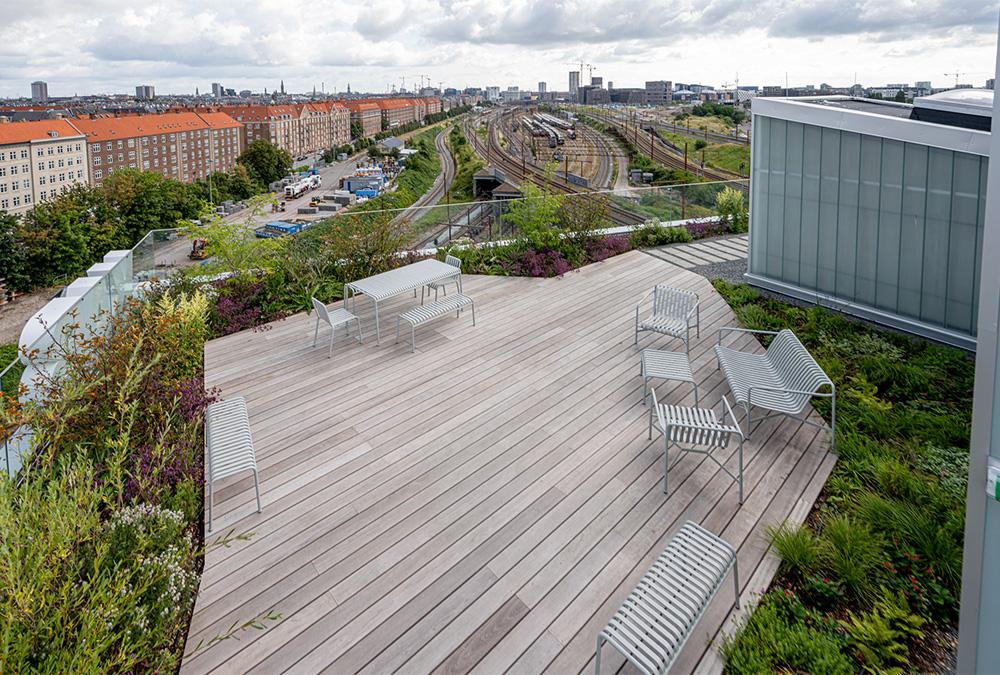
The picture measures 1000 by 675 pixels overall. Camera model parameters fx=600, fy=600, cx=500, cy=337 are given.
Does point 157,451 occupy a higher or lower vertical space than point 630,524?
higher

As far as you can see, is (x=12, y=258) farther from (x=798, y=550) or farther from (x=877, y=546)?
(x=877, y=546)

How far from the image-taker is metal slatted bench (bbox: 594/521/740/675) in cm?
269

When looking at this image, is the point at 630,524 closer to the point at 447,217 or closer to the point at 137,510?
the point at 137,510

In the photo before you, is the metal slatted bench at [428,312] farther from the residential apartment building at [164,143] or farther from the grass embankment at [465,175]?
the residential apartment building at [164,143]

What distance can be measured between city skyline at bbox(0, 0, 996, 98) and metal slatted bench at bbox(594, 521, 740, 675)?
2.59 meters

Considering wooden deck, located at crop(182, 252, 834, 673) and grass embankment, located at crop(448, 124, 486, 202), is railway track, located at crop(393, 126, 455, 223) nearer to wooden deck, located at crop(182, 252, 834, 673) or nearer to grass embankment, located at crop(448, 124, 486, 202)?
grass embankment, located at crop(448, 124, 486, 202)

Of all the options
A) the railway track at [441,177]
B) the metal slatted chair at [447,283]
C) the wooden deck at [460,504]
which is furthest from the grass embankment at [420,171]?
the wooden deck at [460,504]

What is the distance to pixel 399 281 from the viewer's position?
7.73 m

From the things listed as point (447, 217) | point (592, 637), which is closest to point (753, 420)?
point (592, 637)

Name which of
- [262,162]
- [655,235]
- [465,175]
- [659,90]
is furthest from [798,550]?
[659,90]

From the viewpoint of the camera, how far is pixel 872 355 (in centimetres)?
664

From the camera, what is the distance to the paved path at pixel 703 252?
10852 mm

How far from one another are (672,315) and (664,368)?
1.59 metres

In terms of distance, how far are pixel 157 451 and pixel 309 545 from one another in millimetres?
1139
